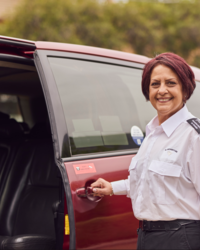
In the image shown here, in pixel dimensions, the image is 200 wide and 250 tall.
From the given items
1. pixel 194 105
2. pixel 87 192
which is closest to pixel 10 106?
pixel 194 105

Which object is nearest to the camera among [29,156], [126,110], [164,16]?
[126,110]

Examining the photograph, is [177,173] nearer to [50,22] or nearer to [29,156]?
[29,156]

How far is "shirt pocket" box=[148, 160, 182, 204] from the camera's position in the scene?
49.8 inches

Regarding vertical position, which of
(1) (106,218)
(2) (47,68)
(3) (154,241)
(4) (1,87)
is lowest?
(3) (154,241)

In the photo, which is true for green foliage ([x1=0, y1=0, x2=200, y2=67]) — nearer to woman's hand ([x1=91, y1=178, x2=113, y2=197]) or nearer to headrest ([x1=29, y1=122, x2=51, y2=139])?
headrest ([x1=29, y1=122, x2=51, y2=139])

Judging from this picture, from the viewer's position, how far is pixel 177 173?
1260 mm

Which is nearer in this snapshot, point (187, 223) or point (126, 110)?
point (187, 223)

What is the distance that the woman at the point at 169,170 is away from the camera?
49.7 inches

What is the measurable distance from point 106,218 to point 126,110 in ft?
2.28

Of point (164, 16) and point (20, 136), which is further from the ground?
point (164, 16)

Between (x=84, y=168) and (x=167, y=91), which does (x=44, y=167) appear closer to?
(x=84, y=168)

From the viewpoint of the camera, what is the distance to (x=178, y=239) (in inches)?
49.3

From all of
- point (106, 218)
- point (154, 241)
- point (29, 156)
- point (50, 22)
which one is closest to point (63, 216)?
point (106, 218)

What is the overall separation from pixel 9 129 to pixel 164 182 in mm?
1804
